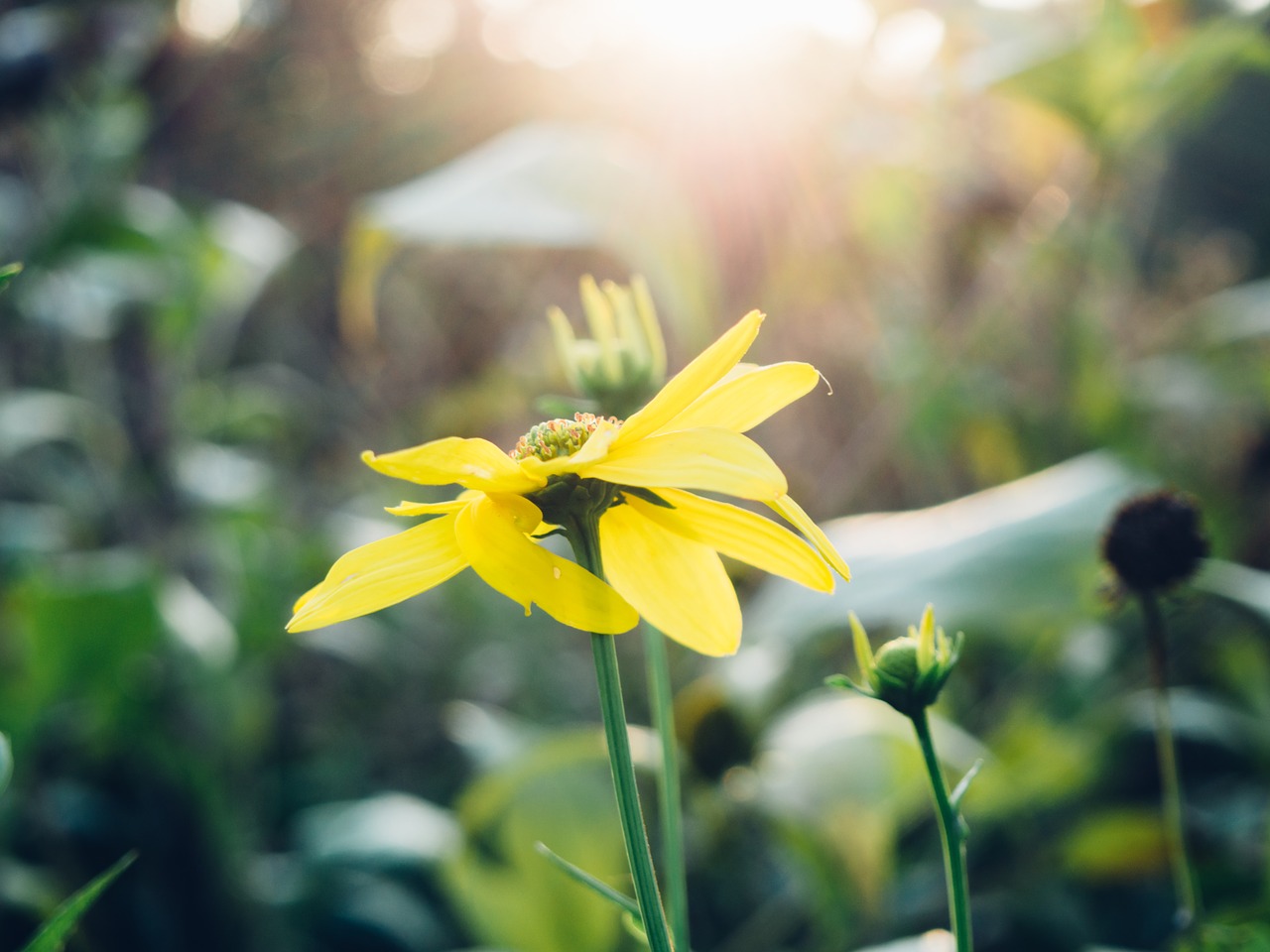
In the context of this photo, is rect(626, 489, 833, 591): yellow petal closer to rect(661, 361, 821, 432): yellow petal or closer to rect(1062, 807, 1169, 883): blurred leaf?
rect(661, 361, 821, 432): yellow petal

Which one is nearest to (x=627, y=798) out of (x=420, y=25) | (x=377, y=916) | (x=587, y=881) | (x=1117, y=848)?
(x=587, y=881)

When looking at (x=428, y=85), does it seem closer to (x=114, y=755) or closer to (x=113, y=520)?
(x=113, y=520)

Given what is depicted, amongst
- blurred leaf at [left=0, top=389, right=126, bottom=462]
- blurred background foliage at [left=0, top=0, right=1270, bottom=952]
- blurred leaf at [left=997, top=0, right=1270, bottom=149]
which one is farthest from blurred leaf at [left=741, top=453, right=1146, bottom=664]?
blurred leaf at [left=0, top=389, right=126, bottom=462]

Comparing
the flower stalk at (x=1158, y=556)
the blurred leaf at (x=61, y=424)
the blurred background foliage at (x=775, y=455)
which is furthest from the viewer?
the blurred leaf at (x=61, y=424)

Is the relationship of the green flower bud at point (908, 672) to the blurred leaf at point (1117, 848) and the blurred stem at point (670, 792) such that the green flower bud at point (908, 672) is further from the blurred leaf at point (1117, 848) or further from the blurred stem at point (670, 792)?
the blurred leaf at point (1117, 848)

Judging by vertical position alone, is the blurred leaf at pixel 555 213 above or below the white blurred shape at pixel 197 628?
above

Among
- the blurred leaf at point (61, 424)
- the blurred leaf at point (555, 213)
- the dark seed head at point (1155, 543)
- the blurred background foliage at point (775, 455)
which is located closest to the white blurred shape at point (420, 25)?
the blurred background foliage at point (775, 455)

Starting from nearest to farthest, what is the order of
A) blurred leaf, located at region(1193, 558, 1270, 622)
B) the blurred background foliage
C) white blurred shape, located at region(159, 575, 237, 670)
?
blurred leaf, located at region(1193, 558, 1270, 622) < the blurred background foliage < white blurred shape, located at region(159, 575, 237, 670)

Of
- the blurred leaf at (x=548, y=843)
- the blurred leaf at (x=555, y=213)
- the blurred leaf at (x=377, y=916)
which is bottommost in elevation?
the blurred leaf at (x=377, y=916)
